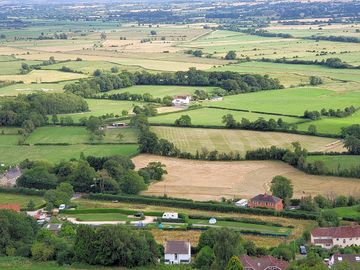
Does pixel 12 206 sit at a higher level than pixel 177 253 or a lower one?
lower

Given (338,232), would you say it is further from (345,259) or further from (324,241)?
(345,259)

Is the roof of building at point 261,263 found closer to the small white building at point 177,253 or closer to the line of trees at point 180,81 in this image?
the small white building at point 177,253

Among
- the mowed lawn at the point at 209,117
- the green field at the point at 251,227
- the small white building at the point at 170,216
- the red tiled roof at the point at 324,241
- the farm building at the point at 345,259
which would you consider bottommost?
the mowed lawn at the point at 209,117

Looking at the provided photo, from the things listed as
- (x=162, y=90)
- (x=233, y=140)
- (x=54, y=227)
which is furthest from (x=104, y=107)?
(x=54, y=227)

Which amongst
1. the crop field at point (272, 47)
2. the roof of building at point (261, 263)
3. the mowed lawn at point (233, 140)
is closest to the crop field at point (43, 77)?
the crop field at point (272, 47)

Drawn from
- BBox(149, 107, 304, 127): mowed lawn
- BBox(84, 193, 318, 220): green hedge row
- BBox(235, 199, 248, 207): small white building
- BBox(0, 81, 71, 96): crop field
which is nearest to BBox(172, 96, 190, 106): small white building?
BBox(149, 107, 304, 127): mowed lawn

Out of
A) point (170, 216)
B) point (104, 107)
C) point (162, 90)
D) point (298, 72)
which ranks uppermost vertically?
point (170, 216)
